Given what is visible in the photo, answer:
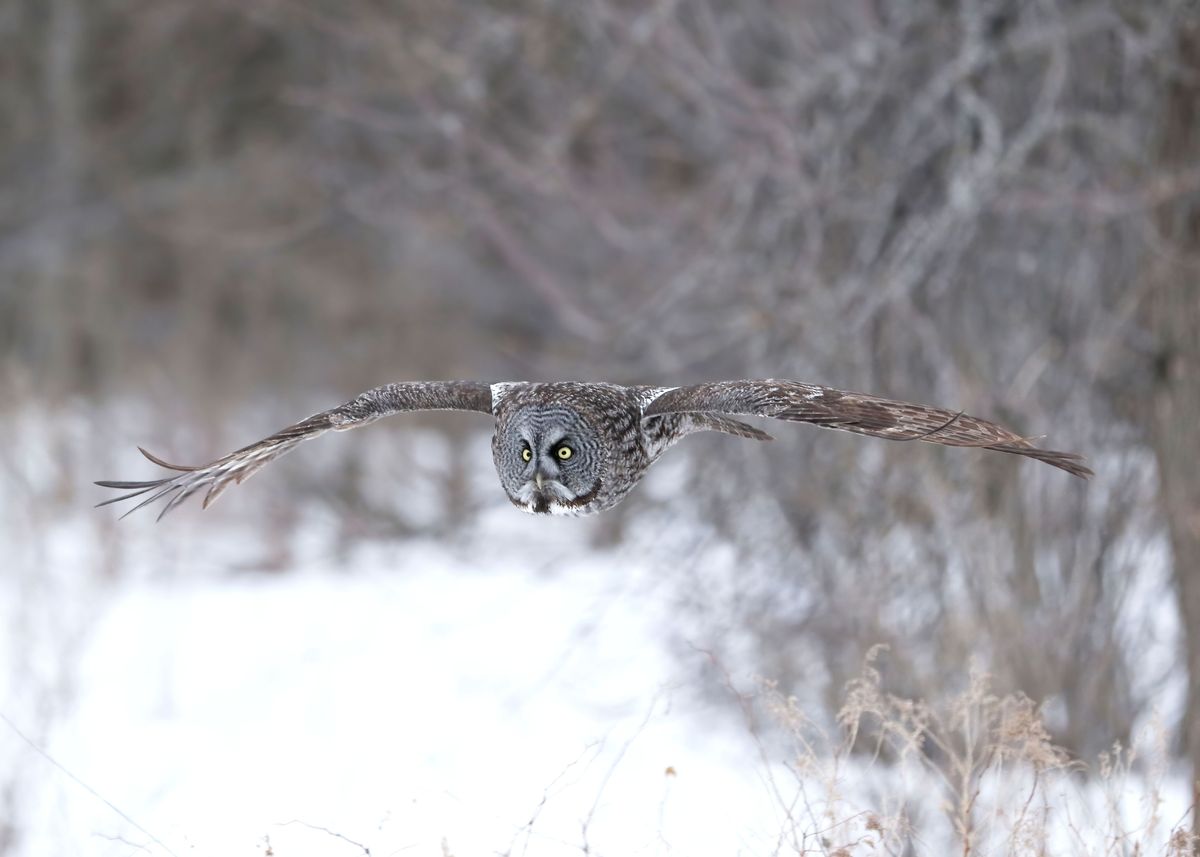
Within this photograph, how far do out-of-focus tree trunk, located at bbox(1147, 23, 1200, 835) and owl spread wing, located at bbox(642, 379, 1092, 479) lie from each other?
8.16ft

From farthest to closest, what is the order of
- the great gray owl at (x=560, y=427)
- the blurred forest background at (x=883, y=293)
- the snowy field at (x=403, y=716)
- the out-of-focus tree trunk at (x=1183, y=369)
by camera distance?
the blurred forest background at (x=883, y=293)
the out-of-focus tree trunk at (x=1183, y=369)
the snowy field at (x=403, y=716)
the great gray owl at (x=560, y=427)

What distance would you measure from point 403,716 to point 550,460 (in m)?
3.66

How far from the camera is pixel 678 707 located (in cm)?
618

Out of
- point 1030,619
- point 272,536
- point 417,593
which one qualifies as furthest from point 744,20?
point 272,536

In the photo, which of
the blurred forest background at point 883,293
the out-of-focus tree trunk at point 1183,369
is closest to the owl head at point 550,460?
the blurred forest background at point 883,293

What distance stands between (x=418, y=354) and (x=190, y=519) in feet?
11.8

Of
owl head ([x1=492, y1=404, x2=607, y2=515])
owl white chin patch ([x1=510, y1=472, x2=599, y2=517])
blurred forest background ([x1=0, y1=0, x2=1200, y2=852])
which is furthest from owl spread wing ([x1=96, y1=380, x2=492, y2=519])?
blurred forest background ([x1=0, y1=0, x2=1200, y2=852])

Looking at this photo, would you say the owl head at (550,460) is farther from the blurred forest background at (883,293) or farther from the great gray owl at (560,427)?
the blurred forest background at (883,293)

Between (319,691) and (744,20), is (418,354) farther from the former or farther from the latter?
(744,20)

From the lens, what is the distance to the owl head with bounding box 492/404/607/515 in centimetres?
350

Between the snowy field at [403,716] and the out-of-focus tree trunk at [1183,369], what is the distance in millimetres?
690

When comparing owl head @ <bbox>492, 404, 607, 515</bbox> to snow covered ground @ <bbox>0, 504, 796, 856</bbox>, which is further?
snow covered ground @ <bbox>0, 504, 796, 856</bbox>

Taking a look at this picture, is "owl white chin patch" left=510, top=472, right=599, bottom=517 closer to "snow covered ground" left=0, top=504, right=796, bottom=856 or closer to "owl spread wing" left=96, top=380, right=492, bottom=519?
"owl spread wing" left=96, top=380, right=492, bottom=519

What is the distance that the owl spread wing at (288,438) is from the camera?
10.3 ft
